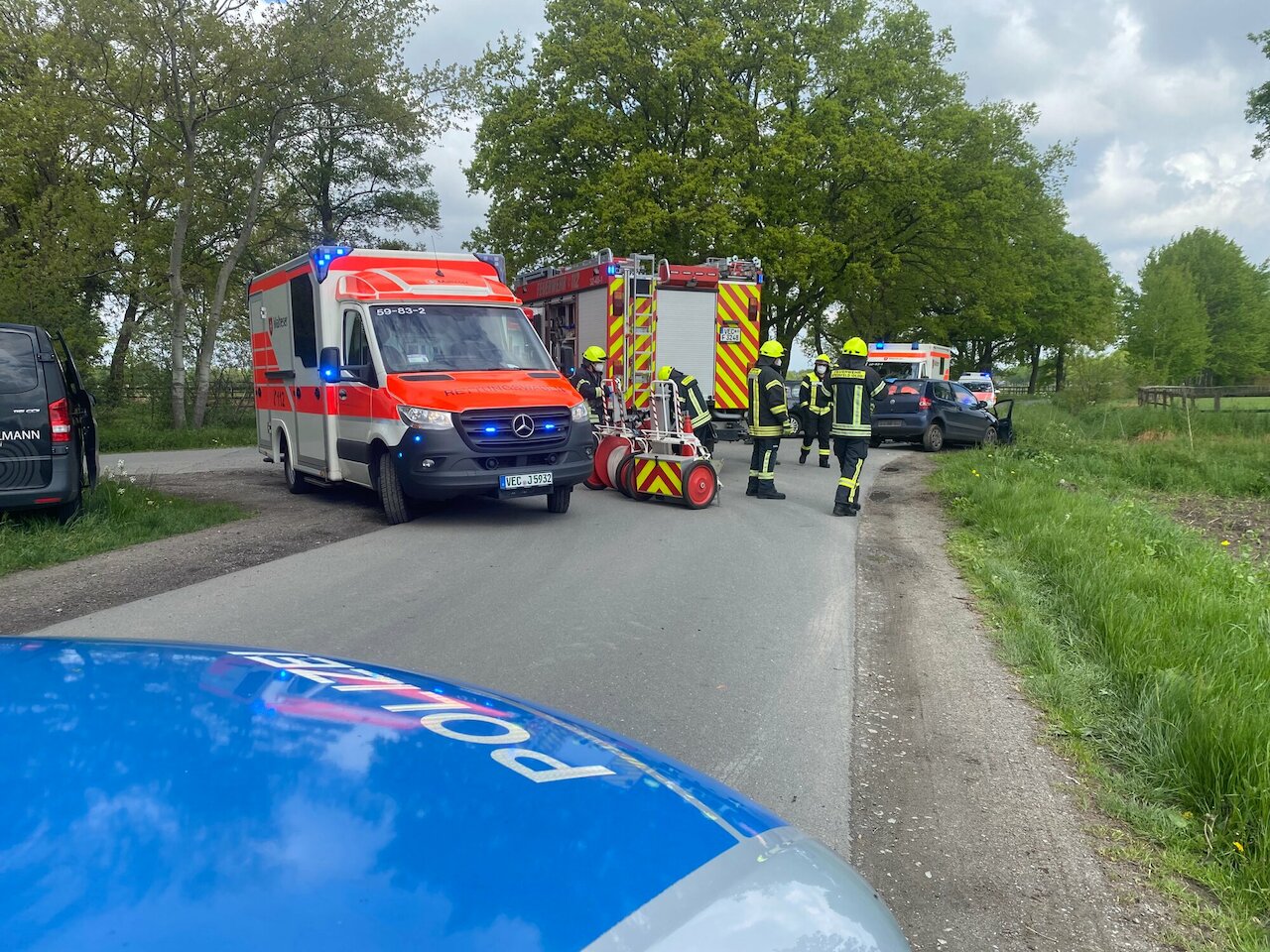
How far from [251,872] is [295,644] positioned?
183 inches

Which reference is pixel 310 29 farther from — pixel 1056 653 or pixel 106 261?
pixel 1056 653

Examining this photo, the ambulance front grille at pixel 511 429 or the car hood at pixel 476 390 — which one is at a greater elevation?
the car hood at pixel 476 390

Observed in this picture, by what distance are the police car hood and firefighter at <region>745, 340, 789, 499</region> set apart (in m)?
10.5

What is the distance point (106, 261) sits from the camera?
22.1 m

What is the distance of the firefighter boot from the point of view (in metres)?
12.9

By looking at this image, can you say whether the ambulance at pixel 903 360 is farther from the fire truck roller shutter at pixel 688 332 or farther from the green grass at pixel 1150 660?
the green grass at pixel 1150 660

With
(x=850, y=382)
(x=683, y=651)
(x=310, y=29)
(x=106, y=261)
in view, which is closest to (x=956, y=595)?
(x=683, y=651)

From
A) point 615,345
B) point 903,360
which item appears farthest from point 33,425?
point 903,360

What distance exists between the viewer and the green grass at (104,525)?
8.44m

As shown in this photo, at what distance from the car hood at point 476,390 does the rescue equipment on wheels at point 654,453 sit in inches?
73.3

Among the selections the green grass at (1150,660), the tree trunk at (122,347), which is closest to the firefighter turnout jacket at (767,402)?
the green grass at (1150,660)

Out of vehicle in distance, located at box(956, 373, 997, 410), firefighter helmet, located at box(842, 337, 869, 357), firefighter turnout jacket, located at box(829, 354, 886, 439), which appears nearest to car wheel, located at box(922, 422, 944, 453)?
firefighter turnout jacket, located at box(829, 354, 886, 439)

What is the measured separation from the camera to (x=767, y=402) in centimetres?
1230

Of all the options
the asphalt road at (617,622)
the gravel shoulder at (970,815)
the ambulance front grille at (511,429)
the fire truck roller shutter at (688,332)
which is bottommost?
the gravel shoulder at (970,815)
